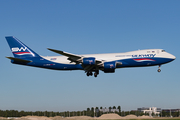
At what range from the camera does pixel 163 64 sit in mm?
42812

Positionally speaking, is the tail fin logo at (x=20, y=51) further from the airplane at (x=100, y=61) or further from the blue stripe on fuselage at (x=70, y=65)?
the blue stripe on fuselage at (x=70, y=65)

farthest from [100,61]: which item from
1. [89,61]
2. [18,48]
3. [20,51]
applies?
[18,48]

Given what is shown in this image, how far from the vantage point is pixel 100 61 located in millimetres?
42250

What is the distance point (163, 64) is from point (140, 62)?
4.55m

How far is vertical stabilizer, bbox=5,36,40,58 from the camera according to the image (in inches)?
A: 1935

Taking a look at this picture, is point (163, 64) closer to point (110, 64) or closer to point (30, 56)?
point (110, 64)

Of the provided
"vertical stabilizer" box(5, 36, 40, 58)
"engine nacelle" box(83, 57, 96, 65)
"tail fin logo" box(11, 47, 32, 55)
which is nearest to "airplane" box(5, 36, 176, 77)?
"engine nacelle" box(83, 57, 96, 65)

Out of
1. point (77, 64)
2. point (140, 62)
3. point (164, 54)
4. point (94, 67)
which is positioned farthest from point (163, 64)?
point (77, 64)

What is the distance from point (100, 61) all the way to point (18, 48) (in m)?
19.4

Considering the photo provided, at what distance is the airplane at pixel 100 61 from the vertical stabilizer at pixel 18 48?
1.46 meters

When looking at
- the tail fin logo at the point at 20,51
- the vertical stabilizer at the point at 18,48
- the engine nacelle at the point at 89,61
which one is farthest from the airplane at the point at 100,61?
the tail fin logo at the point at 20,51

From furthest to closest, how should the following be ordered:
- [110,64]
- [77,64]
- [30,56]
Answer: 1. [30,56]
2. [77,64]
3. [110,64]

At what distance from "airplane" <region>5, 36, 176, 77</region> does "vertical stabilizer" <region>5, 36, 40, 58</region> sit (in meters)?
1.46

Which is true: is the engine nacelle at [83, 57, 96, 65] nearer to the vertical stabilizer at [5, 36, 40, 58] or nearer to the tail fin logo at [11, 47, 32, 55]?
the vertical stabilizer at [5, 36, 40, 58]
